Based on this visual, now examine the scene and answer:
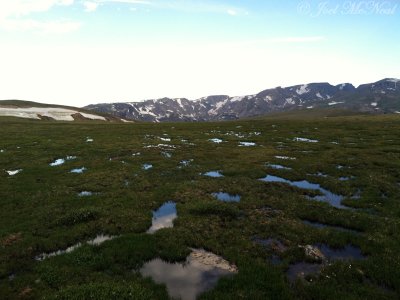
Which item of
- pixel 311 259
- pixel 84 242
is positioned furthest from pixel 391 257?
pixel 84 242

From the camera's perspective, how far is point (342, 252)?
17203 millimetres

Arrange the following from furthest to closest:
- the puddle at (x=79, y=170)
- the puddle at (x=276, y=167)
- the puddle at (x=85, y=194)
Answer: the puddle at (x=276, y=167) → the puddle at (x=79, y=170) → the puddle at (x=85, y=194)

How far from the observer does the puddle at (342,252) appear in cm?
1653

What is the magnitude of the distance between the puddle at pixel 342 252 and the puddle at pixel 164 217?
8812mm

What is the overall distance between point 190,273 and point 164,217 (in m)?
7.19

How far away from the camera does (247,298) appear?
12914 mm

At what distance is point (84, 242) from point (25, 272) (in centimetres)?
347

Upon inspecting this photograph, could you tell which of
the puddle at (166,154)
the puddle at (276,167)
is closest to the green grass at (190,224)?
the puddle at (276,167)

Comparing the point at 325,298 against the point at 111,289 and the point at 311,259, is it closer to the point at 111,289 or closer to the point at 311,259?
the point at 311,259

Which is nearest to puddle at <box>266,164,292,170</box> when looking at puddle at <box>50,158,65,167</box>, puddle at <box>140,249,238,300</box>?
puddle at <box>140,249,238,300</box>

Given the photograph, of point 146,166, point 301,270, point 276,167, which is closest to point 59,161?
point 146,166

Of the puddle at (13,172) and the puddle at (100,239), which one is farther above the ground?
the puddle at (100,239)

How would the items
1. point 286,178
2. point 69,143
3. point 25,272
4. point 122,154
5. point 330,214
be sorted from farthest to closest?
point 69,143 < point 122,154 < point 286,178 < point 330,214 < point 25,272

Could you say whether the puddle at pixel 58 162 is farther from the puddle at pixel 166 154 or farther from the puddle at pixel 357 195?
the puddle at pixel 357 195
